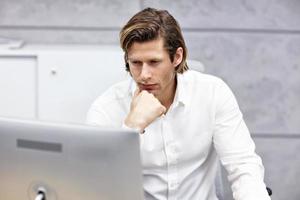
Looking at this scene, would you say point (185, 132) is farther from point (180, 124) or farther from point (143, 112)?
point (143, 112)

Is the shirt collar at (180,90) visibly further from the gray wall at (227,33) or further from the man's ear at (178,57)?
the gray wall at (227,33)

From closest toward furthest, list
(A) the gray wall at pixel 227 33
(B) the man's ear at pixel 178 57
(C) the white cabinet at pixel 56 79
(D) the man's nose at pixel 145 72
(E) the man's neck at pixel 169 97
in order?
1. (D) the man's nose at pixel 145 72
2. (B) the man's ear at pixel 178 57
3. (E) the man's neck at pixel 169 97
4. (C) the white cabinet at pixel 56 79
5. (A) the gray wall at pixel 227 33

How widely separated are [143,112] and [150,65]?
0.22m

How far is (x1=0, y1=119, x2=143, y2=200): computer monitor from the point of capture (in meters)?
0.98

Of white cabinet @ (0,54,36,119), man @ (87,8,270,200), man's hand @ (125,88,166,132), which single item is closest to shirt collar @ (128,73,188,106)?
man @ (87,8,270,200)

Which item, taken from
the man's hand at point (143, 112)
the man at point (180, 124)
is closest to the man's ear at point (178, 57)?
the man at point (180, 124)

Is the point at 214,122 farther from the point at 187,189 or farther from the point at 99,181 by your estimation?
the point at 99,181

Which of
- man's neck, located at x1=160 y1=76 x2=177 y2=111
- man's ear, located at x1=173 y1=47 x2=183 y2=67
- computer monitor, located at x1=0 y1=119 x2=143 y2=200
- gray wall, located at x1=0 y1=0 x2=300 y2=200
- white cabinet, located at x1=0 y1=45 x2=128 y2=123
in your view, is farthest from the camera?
gray wall, located at x1=0 y1=0 x2=300 y2=200

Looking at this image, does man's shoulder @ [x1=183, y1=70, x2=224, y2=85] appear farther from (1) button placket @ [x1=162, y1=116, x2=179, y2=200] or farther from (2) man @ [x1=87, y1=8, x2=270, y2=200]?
(1) button placket @ [x1=162, y1=116, x2=179, y2=200]

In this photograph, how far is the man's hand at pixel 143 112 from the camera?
1.35 metres

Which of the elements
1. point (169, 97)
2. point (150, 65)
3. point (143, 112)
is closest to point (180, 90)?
point (169, 97)

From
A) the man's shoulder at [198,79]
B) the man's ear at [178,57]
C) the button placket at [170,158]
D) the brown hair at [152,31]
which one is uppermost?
the brown hair at [152,31]

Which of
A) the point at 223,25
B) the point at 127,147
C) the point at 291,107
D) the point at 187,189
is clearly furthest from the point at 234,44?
the point at 127,147

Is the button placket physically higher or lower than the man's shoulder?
lower
